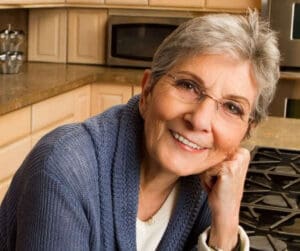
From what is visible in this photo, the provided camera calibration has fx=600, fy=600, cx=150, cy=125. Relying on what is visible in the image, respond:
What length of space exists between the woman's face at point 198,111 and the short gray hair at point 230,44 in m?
0.02

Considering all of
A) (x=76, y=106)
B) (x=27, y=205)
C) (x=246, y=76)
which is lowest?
(x=76, y=106)

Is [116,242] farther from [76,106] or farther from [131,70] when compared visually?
[131,70]

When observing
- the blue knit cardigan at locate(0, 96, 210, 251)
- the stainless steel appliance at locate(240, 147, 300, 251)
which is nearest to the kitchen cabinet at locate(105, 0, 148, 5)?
the stainless steel appliance at locate(240, 147, 300, 251)

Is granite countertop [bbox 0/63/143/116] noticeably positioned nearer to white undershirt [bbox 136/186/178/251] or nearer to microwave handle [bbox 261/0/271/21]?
microwave handle [bbox 261/0/271/21]

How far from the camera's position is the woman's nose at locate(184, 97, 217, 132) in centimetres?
107

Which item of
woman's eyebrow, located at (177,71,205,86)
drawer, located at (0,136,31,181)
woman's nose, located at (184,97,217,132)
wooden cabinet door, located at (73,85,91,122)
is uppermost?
woman's eyebrow, located at (177,71,205,86)

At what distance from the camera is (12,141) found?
8.82ft

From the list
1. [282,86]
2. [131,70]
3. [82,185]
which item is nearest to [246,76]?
[82,185]

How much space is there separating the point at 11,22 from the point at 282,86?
1.70 m

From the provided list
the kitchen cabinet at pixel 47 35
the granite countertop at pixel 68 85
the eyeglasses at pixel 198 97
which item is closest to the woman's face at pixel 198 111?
the eyeglasses at pixel 198 97

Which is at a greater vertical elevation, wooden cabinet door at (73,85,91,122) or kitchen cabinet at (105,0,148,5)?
kitchen cabinet at (105,0,148,5)

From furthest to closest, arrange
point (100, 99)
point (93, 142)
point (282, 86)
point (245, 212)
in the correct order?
point (100, 99), point (282, 86), point (245, 212), point (93, 142)

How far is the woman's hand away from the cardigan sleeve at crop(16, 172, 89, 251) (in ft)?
1.06

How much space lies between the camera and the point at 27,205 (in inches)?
40.9
